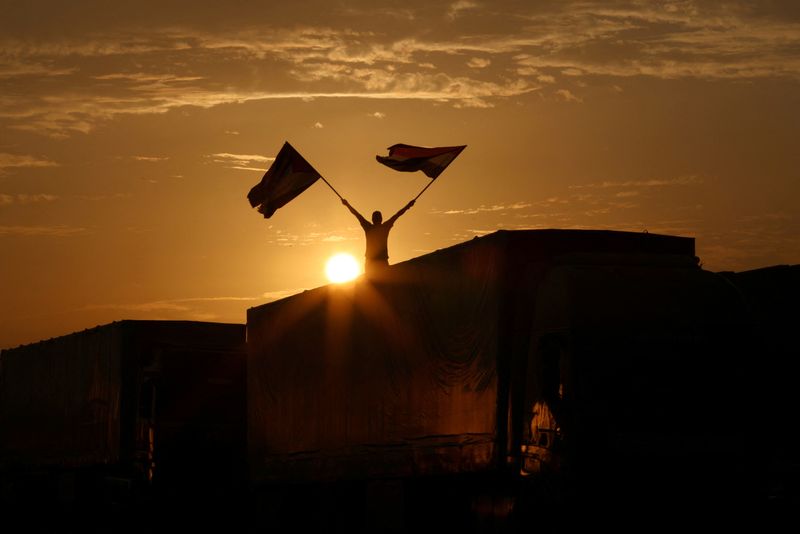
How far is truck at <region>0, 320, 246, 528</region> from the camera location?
23.0 metres

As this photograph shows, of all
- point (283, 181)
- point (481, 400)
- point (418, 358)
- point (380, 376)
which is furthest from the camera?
point (283, 181)

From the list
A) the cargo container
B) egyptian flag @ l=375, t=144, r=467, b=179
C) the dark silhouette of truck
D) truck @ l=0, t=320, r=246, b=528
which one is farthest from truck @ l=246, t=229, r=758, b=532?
egyptian flag @ l=375, t=144, r=467, b=179

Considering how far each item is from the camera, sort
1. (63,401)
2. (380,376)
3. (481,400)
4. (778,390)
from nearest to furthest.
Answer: (778,390) < (481,400) < (380,376) < (63,401)

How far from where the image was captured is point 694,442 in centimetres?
1160

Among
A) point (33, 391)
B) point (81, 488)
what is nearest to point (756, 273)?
point (81, 488)

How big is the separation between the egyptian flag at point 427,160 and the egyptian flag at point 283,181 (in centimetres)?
187

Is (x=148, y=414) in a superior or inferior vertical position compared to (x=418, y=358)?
inferior

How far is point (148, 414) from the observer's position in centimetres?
2362

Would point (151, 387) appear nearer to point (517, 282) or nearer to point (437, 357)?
point (437, 357)

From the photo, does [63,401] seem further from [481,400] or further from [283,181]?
[481,400]

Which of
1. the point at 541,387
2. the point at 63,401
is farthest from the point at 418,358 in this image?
the point at 63,401

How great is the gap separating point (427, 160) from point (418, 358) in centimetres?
898

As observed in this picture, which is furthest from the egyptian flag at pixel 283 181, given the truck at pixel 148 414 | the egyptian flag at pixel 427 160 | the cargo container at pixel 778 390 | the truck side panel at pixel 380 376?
the cargo container at pixel 778 390

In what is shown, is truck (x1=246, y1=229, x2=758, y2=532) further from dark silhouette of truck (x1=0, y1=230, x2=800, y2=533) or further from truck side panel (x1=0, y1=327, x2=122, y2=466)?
truck side panel (x1=0, y1=327, x2=122, y2=466)
